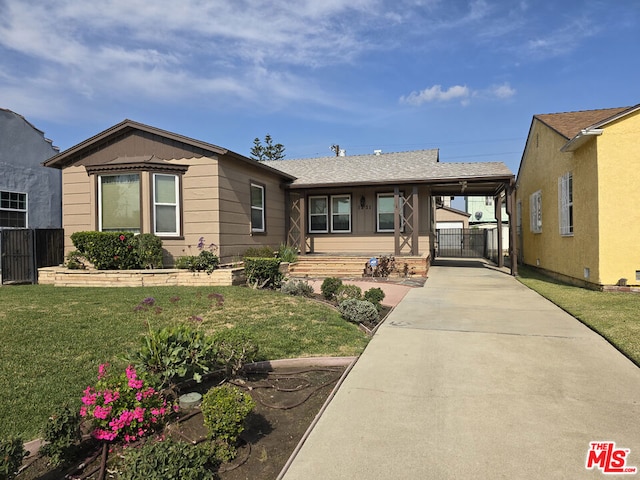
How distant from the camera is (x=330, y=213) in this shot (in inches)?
631

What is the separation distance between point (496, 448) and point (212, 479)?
1888 mm

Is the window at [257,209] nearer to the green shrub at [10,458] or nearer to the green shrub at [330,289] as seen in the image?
the green shrub at [330,289]

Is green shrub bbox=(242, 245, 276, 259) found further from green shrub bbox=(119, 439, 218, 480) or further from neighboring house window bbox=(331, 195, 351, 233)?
green shrub bbox=(119, 439, 218, 480)

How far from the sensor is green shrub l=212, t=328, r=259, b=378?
380 cm

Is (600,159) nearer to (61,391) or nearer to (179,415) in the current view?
(179,415)

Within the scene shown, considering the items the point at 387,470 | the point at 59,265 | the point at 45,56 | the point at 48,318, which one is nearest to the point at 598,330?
the point at 387,470

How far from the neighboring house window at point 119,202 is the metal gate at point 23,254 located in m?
1.50

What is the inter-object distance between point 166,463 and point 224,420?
515mm

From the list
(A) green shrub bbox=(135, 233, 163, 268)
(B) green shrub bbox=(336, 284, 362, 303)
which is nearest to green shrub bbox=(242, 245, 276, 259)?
(A) green shrub bbox=(135, 233, 163, 268)

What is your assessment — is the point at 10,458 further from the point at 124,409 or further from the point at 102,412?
the point at 124,409

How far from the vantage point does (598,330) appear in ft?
18.5

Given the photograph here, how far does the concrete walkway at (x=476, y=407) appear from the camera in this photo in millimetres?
2521

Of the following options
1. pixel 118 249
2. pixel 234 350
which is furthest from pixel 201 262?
pixel 234 350

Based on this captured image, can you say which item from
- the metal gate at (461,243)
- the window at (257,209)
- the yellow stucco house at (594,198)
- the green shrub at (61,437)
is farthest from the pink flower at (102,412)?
the metal gate at (461,243)
